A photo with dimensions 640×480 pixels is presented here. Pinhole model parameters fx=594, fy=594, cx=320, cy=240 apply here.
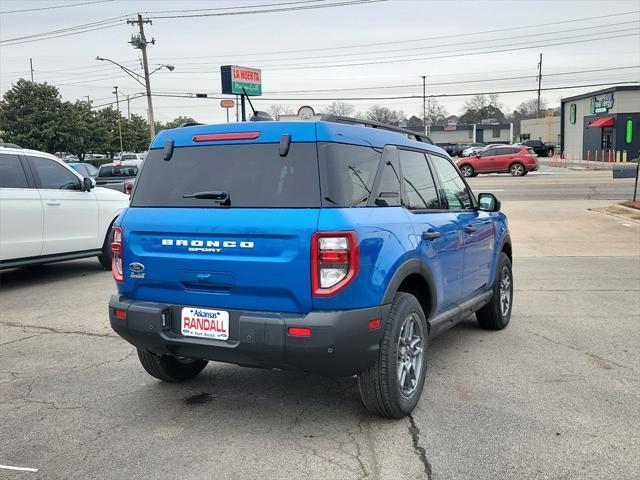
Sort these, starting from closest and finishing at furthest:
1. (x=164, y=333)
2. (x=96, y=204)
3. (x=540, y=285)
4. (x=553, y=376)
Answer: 1. (x=164, y=333)
2. (x=553, y=376)
3. (x=540, y=285)
4. (x=96, y=204)

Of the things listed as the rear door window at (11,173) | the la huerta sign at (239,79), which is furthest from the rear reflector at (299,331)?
the la huerta sign at (239,79)

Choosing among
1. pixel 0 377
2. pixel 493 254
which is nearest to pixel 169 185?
pixel 0 377

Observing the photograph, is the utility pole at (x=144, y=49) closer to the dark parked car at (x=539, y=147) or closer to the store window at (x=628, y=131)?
the dark parked car at (x=539, y=147)

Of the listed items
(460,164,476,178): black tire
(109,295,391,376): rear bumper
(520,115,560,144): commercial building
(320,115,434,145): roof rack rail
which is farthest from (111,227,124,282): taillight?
(520,115,560,144): commercial building

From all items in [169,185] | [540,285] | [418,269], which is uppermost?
[169,185]

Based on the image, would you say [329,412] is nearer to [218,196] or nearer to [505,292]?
[218,196]

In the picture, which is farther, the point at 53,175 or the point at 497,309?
the point at 53,175

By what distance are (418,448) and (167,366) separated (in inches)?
78.3

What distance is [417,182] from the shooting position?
445 centimetres

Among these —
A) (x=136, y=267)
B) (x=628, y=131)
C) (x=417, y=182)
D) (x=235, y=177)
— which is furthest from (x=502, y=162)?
(x=136, y=267)

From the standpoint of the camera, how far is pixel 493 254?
5.70 meters

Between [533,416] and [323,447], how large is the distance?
1.45m

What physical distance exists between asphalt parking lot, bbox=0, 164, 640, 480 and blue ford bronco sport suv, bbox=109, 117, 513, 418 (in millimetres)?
414

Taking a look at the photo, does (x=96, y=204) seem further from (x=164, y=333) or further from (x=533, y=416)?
(x=533, y=416)
